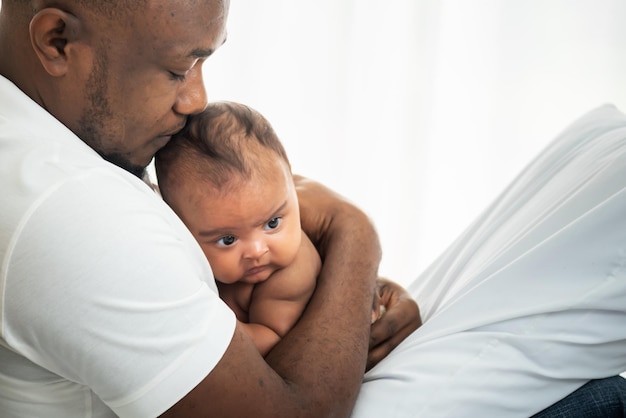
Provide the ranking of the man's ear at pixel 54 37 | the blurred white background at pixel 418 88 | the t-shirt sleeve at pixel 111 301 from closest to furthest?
1. the t-shirt sleeve at pixel 111 301
2. the man's ear at pixel 54 37
3. the blurred white background at pixel 418 88

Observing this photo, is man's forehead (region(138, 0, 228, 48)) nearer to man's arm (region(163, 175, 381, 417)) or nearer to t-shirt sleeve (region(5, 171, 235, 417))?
t-shirt sleeve (region(5, 171, 235, 417))

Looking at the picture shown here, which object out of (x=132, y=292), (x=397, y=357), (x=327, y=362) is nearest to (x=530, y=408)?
(x=397, y=357)

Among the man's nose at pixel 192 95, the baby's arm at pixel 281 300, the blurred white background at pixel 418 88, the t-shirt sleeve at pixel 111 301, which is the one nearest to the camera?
the t-shirt sleeve at pixel 111 301

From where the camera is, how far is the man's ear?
123 cm

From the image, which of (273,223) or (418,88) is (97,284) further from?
(418,88)

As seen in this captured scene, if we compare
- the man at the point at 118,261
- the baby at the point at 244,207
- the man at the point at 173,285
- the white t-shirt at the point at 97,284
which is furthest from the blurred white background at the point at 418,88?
the white t-shirt at the point at 97,284

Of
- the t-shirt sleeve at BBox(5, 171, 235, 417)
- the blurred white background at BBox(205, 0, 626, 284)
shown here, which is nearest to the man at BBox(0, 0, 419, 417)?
the t-shirt sleeve at BBox(5, 171, 235, 417)

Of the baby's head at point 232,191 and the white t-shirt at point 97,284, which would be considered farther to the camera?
the baby's head at point 232,191

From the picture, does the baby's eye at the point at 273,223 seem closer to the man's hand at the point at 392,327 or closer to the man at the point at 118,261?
the man at the point at 118,261

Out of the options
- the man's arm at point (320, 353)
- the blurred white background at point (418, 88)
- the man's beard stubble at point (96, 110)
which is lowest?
the blurred white background at point (418, 88)

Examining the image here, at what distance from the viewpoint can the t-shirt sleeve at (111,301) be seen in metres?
1.04

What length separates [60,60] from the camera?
127 centimetres

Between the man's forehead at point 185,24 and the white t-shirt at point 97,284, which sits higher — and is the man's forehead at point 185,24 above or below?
above

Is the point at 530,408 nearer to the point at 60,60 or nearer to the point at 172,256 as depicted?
the point at 172,256
